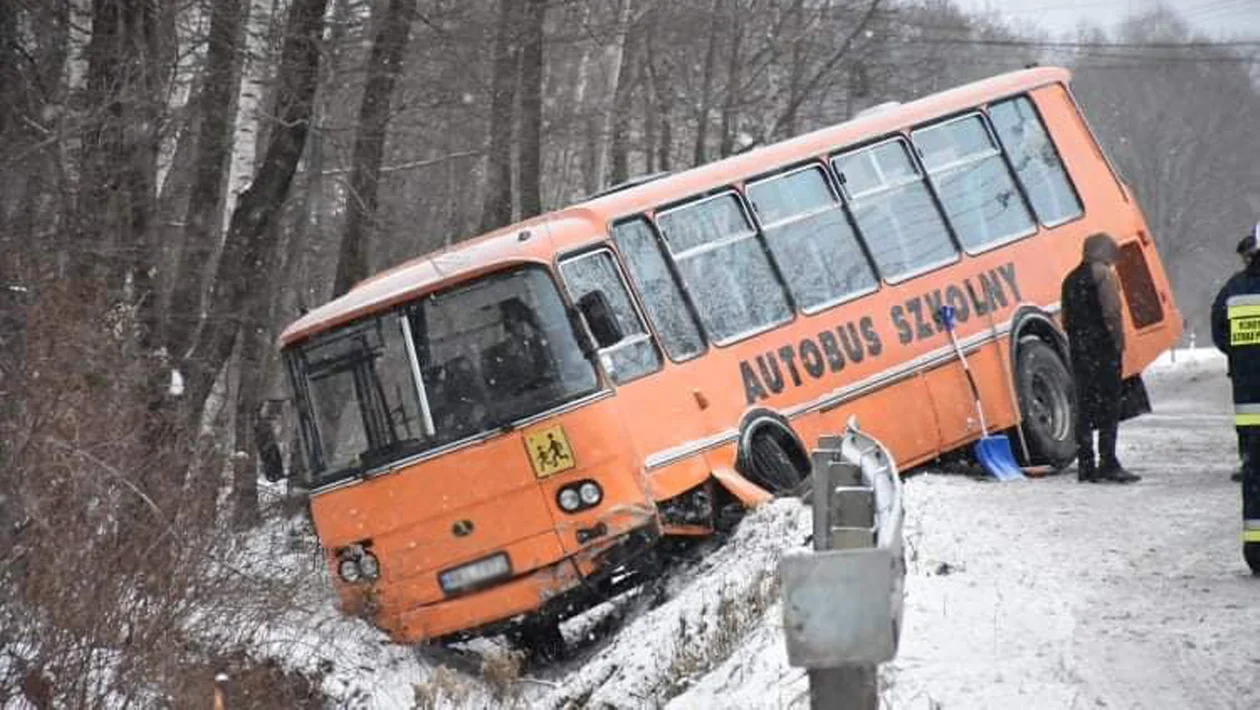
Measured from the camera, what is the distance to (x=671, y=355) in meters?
15.0

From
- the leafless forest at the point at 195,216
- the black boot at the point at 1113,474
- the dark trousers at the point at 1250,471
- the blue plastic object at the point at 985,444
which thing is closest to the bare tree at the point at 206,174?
the leafless forest at the point at 195,216

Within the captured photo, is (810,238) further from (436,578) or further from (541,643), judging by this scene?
(436,578)

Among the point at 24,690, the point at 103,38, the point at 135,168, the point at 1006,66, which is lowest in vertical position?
the point at 24,690

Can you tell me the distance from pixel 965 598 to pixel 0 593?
485cm

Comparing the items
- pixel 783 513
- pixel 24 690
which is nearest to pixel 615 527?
pixel 783 513

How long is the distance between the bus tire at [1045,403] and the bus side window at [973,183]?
1.01 meters

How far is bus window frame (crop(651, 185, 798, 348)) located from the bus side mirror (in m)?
1.79

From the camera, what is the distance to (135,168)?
17.3 metres

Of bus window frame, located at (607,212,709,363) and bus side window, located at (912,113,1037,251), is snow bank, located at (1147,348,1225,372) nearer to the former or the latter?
bus side window, located at (912,113,1037,251)

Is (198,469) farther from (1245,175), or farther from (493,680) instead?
(1245,175)

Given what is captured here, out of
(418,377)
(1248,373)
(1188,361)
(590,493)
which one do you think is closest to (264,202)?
(418,377)

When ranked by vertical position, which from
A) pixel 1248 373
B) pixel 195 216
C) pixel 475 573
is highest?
pixel 195 216

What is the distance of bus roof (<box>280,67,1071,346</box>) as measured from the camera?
1432cm

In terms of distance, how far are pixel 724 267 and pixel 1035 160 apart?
4.19 meters
